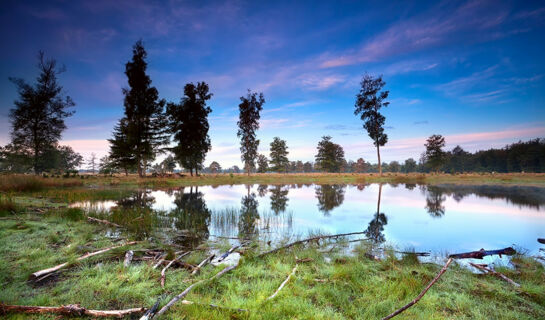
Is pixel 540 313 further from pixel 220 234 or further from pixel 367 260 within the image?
pixel 220 234

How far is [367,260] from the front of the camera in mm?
5523

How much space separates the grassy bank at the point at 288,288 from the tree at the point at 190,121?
3906cm

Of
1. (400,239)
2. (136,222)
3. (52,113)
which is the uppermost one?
(52,113)

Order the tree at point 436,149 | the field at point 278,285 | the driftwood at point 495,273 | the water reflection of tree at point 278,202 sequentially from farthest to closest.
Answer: the tree at point 436,149, the water reflection of tree at point 278,202, the driftwood at point 495,273, the field at point 278,285

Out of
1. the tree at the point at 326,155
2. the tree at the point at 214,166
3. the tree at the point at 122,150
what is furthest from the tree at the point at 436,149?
the tree at the point at 214,166

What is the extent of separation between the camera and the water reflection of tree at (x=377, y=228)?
7633 mm

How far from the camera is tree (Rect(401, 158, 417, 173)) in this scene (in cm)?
14025

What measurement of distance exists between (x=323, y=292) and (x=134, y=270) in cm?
363

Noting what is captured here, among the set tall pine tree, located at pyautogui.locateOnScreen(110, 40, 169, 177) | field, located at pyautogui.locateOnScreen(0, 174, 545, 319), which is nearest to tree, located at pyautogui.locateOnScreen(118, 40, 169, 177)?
tall pine tree, located at pyautogui.locateOnScreen(110, 40, 169, 177)

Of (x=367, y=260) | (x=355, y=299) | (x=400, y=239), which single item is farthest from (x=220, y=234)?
(x=400, y=239)

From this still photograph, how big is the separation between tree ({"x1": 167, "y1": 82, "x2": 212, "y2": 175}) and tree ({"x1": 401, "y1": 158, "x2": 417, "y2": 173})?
13776 centimetres

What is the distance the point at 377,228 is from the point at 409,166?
157742 millimetres

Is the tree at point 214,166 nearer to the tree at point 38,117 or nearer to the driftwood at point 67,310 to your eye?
the tree at point 38,117

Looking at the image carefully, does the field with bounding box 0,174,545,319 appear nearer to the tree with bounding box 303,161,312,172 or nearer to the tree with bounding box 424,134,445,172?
the tree with bounding box 424,134,445,172
